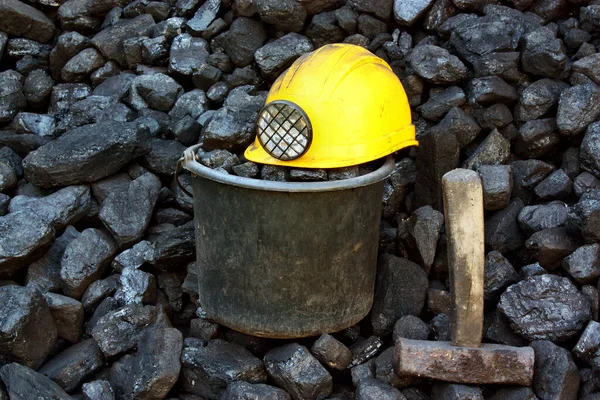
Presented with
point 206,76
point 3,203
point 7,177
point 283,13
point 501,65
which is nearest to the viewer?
point 501,65

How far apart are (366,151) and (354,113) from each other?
147mm

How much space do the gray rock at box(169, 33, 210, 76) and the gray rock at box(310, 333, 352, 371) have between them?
1.80 metres

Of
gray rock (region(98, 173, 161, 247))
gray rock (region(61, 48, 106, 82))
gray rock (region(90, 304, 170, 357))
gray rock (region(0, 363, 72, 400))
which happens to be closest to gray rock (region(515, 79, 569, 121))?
gray rock (region(98, 173, 161, 247))

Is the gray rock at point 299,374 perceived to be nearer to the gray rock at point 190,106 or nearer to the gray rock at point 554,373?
the gray rock at point 554,373

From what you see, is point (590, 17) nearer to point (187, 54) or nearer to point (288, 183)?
point (288, 183)

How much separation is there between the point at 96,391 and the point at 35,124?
1.88m

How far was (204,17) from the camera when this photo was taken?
4246 millimetres

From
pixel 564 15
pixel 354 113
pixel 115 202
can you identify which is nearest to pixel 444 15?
pixel 564 15

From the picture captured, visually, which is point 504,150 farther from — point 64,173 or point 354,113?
point 64,173

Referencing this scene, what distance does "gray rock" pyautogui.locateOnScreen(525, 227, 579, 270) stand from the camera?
3.02 meters

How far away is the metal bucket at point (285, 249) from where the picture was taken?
276 cm

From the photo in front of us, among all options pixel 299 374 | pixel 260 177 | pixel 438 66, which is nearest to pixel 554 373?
pixel 299 374

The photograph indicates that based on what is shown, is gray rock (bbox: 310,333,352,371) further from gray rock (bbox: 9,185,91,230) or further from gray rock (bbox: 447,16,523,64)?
gray rock (bbox: 447,16,523,64)

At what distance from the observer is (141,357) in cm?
295
